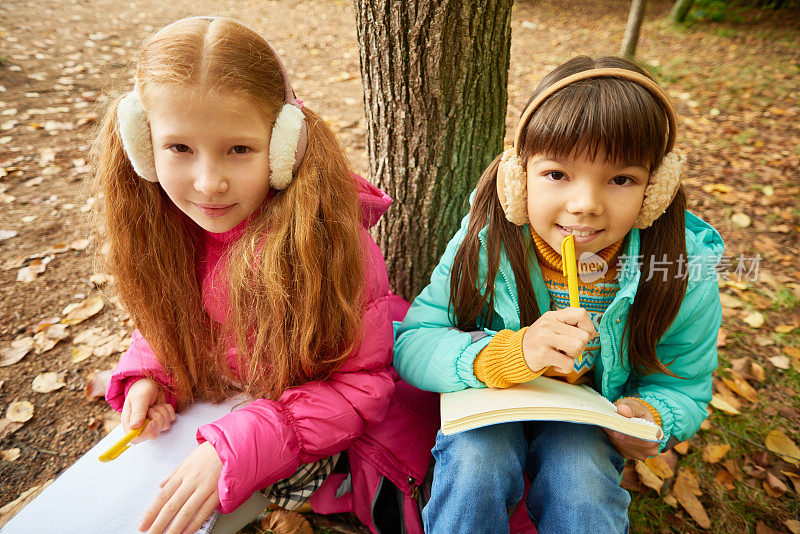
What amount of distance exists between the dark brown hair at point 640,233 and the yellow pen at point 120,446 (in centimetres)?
113

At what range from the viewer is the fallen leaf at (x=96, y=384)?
2359 mm

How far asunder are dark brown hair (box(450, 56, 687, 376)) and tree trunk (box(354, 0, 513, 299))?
464mm

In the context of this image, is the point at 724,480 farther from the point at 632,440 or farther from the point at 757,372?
the point at 632,440

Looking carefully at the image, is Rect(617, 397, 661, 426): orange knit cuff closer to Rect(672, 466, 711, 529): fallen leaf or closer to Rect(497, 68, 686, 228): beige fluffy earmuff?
Rect(497, 68, 686, 228): beige fluffy earmuff

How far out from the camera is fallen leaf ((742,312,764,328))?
2.81 metres

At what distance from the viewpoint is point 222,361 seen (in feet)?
5.75

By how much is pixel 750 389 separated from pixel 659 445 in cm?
138

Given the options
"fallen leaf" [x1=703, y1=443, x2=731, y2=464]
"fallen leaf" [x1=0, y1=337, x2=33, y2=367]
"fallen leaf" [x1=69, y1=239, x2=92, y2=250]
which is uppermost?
"fallen leaf" [x1=69, y1=239, x2=92, y2=250]

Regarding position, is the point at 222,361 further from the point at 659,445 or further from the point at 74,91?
the point at 74,91

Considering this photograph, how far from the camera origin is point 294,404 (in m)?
1.57

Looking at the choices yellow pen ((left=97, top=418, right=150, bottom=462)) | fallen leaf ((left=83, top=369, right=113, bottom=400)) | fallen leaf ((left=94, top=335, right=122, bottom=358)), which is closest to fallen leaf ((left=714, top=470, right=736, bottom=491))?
yellow pen ((left=97, top=418, right=150, bottom=462))

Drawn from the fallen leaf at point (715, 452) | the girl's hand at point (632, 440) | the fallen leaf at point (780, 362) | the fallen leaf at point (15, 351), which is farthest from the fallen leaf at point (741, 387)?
the fallen leaf at point (15, 351)

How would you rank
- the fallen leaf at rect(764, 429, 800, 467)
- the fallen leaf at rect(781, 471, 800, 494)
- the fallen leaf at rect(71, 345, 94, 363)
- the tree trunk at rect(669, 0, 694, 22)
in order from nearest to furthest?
1. the fallen leaf at rect(781, 471, 800, 494)
2. the fallen leaf at rect(764, 429, 800, 467)
3. the fallen leaf at rect(71, 345, 94, 363)
4. the tree trunk at rect(669, 0, 694, 22)

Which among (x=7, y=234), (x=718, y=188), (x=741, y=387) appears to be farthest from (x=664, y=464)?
(x=7, y=234)
